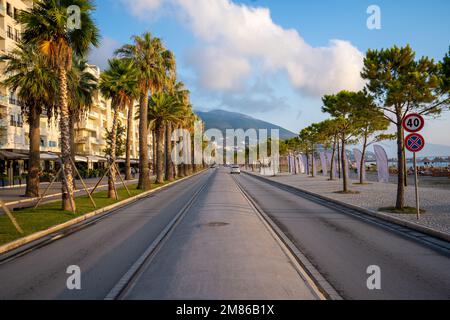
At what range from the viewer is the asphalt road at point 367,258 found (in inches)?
225

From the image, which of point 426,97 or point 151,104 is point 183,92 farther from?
point 426,97

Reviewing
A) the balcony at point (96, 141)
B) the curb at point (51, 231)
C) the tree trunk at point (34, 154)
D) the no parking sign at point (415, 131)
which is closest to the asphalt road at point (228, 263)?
the curb at point (51, 231)

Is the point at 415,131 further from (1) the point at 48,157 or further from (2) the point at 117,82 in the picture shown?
(1) the point at 48,157

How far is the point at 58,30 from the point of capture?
50.9 feet

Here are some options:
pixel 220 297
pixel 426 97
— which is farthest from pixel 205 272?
pixel 426 97

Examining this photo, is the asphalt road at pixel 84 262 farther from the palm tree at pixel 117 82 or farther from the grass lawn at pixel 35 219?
the palm tree at pixel 117 82

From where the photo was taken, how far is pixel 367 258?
762cm

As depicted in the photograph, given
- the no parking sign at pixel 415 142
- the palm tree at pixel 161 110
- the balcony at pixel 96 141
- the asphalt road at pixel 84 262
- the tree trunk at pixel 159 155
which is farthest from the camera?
the balcony at pixel 96 141

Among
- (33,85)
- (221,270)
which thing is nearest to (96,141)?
(33,85)

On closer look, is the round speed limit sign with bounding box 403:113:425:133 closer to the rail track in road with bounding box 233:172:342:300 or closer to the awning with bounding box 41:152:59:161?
the rail track in road with bounding box 233:172:342:300

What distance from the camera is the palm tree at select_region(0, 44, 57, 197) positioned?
22594 millimetres

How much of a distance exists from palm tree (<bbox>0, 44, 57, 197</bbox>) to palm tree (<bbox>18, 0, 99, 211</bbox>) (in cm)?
758

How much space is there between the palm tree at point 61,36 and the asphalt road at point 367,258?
991cm

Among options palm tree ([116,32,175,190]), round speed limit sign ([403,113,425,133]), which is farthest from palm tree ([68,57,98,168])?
round speed limit sign ([403,113,425,133])
